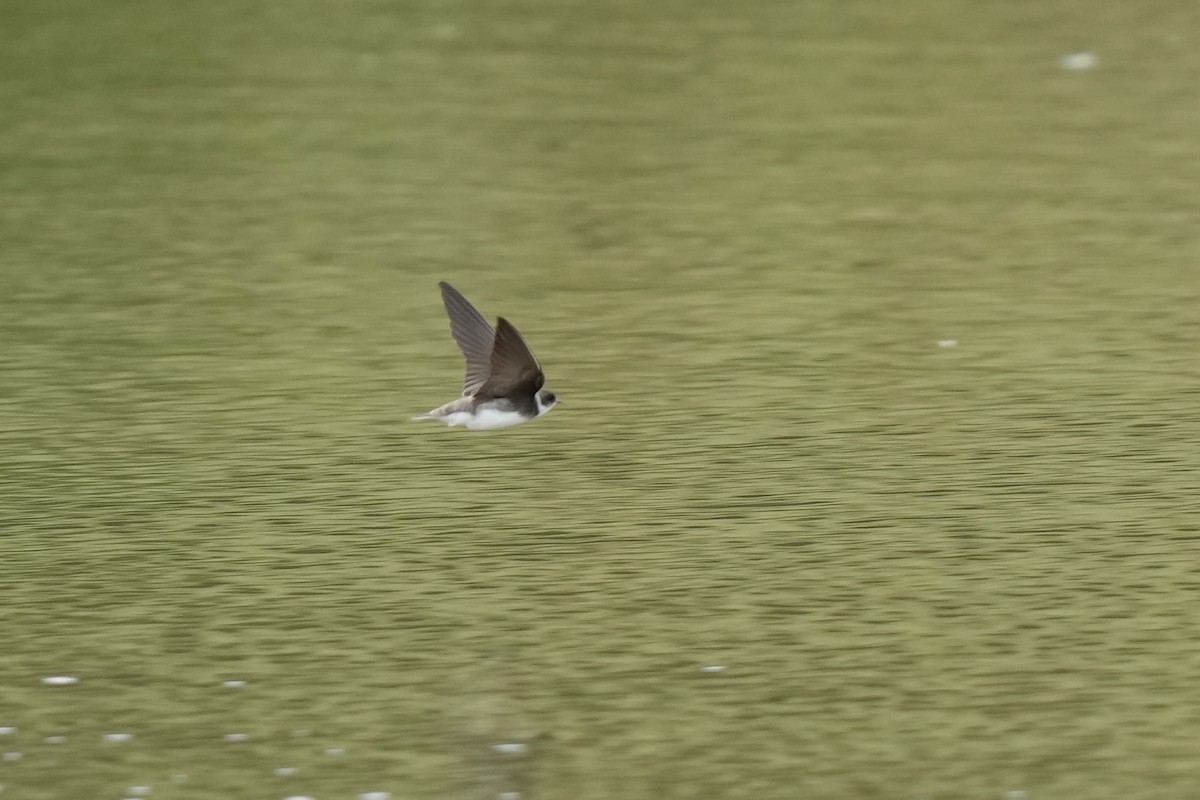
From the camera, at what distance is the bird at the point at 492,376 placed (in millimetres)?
5344

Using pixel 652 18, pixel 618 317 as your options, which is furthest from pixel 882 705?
pixel 652 18

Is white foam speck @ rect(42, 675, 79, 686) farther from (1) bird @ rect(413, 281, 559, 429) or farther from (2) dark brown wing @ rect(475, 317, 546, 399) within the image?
(2) dark brown wing @ rect(475, 317, 546, 399)

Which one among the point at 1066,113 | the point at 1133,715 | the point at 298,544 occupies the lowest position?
the point at 1133,715

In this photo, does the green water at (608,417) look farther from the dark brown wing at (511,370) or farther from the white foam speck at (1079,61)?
the dark brown wing at (511,370)

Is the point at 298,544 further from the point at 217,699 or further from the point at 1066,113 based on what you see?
the point at 1066,113

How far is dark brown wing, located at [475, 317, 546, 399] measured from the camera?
530 centimetres

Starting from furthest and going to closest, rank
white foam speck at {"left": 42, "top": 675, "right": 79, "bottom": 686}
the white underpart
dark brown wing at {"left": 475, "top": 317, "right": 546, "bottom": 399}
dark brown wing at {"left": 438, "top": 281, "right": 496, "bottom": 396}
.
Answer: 1. dark brown wing at {"left": 438, "top": 281, "right": 496, "bottom": 396}
2. the white underpart
3. dark brown wing at {"left": 475, "top": 317, "right": 546, "bottom": 399}
4. white foam speck at {"left": 42, "top": 675, "right": 79, "bottom": 686}

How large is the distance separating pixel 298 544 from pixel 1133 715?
2069mm

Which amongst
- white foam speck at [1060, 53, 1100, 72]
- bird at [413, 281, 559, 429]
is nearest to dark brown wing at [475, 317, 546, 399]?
bird at [413, 281, 559, 429]

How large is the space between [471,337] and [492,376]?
27 cm

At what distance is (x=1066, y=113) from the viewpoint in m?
10.2

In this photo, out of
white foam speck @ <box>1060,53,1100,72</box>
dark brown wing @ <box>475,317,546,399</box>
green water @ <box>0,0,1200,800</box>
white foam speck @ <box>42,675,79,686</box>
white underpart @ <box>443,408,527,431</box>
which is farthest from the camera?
white foam speck @ <box>1060,53,1100,72</box>

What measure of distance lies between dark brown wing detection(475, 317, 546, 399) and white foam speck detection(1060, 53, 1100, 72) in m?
6.30

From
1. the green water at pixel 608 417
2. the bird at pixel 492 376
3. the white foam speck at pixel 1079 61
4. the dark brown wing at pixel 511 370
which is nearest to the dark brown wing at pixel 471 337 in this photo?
the bird at pixel 492 376
